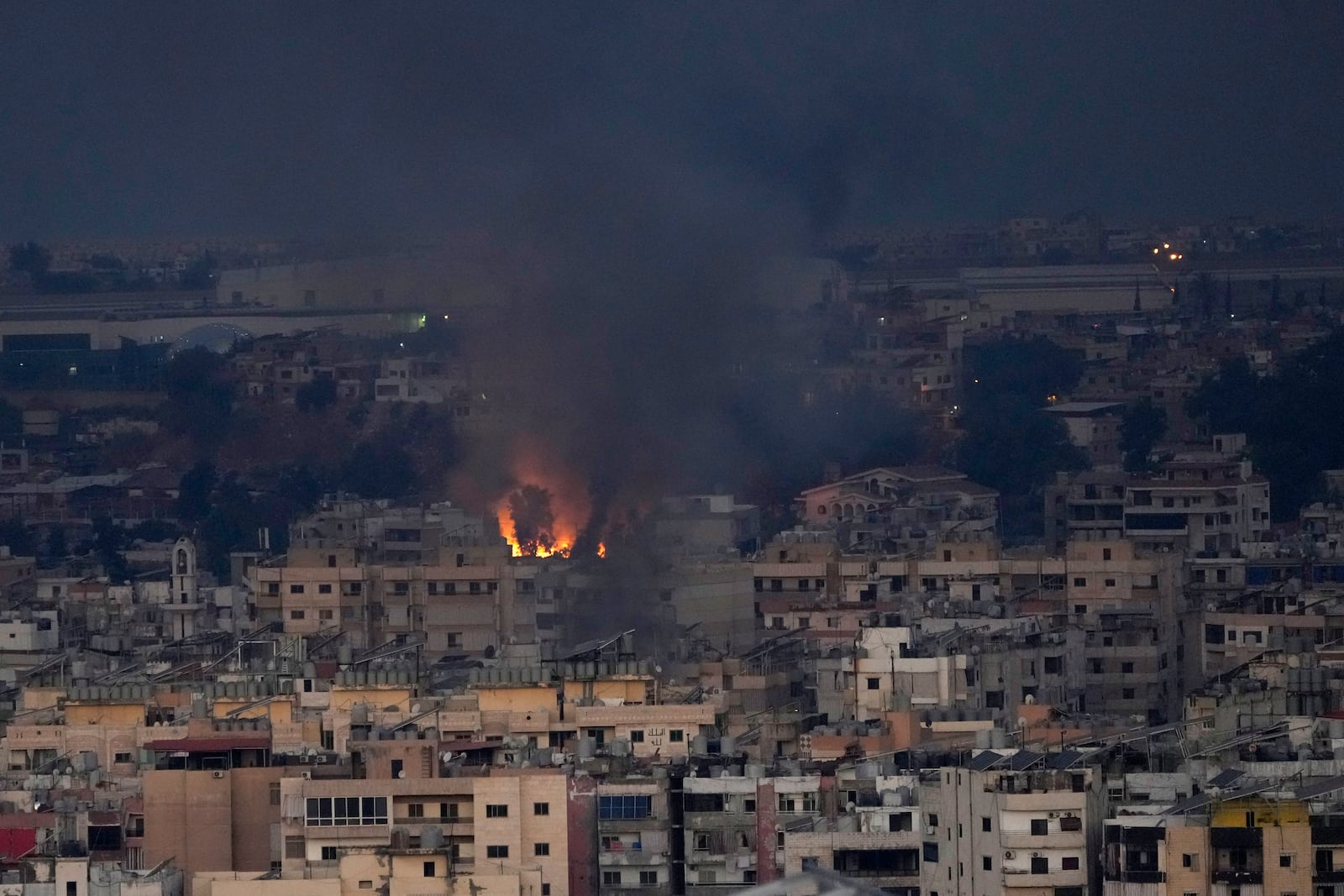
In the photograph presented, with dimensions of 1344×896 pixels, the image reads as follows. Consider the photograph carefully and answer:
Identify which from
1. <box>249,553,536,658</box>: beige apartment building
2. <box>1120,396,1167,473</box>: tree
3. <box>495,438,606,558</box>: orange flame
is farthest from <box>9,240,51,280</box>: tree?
<box>249,553,536,658</box>: beige apartment building

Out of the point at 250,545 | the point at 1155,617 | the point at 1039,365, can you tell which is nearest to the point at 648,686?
the point at 1155,617

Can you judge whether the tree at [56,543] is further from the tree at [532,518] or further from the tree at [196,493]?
the tree at [532,518]

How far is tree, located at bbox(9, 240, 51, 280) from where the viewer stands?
9350cm

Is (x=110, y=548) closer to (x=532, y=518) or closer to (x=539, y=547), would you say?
(x=532, y=518)

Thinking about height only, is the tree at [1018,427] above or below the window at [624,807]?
above

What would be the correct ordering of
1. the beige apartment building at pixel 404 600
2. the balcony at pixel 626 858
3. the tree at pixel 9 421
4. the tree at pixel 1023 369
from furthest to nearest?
1. the tree at pixel 9 421
2. the tree at pixel 1023 369
3. the beige apartment building at pixel 404 600
4. the balcony at pixel 626 858

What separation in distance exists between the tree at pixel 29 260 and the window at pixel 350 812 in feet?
229

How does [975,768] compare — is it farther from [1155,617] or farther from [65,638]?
[65,638]

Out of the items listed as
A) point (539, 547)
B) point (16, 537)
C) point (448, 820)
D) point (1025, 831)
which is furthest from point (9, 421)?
point (1025, 831)

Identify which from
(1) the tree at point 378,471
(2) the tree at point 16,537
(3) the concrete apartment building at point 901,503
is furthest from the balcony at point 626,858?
(1) the tree at point 378,471

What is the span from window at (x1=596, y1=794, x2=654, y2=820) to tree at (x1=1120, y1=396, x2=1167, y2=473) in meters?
30.9

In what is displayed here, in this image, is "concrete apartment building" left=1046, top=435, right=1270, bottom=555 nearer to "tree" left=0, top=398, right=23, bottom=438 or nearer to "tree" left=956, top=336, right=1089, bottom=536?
"tree" left=956, top=336, right=1089, bottom=536

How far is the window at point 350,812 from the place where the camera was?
2322 centimetres

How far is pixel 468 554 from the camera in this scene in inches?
1571
